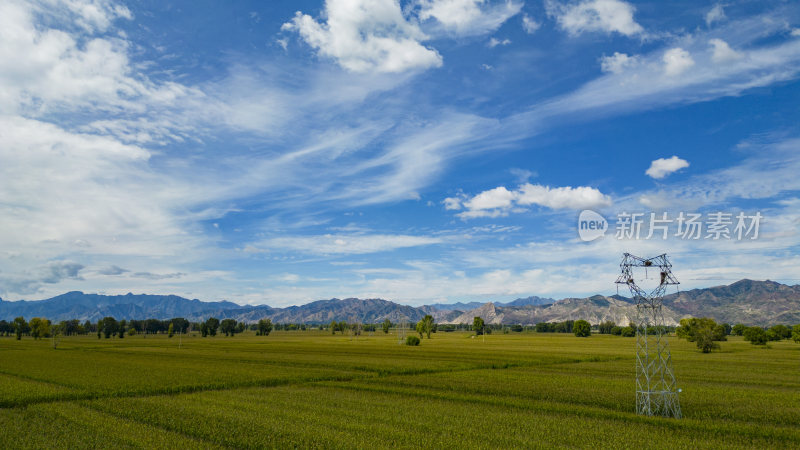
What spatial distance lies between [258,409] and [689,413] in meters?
31.5

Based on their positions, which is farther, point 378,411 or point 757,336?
point 757,336

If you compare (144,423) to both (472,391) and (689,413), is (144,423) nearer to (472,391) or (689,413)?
(472,391)

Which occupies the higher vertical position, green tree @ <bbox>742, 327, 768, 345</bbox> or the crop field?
the crop field

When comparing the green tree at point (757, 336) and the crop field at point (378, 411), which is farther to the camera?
the green tree at point (757, 336)

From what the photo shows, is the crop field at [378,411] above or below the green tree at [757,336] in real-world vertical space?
above

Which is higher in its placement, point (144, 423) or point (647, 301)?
point (647, 301)

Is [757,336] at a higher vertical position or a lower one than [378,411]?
lower

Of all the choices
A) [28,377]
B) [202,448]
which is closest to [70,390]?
[28,377]

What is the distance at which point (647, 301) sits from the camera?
3291 cm

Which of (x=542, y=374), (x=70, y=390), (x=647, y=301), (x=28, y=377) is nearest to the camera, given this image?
(x=647, y=301)

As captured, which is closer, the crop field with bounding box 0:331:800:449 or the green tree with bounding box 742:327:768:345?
the crop field with bounding box 0:331:800:449

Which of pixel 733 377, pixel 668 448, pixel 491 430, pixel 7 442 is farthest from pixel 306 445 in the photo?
pixel 733 377

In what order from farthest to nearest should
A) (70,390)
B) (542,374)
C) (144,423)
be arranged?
(542,374)
(70,390)
(144,423)

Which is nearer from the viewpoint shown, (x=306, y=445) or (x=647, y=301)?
(x=306, y=445)
